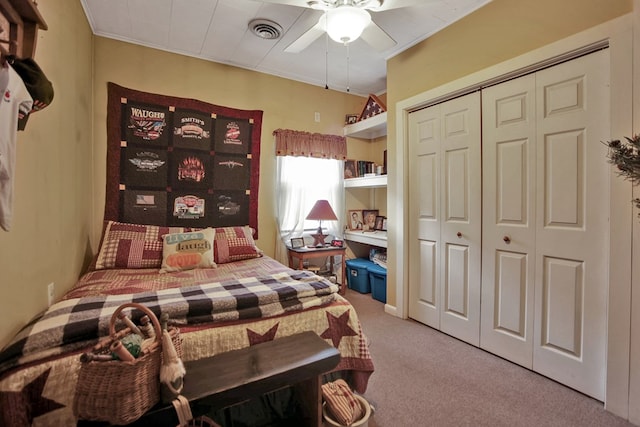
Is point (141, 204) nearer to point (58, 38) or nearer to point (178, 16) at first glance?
point (58, 38)

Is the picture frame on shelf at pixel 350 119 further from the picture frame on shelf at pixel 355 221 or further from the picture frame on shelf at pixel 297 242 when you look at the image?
the picture frame on shelf at pixel 297 242

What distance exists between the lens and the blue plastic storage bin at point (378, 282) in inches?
130

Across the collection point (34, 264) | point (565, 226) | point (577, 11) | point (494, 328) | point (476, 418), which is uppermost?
point (577, 11)

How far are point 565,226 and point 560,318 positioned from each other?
0.57 m

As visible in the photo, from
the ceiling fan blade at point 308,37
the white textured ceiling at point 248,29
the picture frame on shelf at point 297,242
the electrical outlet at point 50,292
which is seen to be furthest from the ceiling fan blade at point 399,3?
the electrical outlet at point 50,292

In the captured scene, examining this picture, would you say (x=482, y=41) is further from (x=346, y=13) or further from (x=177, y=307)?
(x=177, y=307)

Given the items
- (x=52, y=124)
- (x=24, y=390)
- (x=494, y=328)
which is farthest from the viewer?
(x=494, y=328)

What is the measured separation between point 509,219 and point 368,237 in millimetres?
1620

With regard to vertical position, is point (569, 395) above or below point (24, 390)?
below

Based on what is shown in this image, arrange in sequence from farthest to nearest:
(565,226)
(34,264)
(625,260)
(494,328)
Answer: (494,328), (565,226), (625,260), (34,264)

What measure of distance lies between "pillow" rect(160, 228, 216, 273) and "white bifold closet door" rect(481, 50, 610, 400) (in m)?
2.19

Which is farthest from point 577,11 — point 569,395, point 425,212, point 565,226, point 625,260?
point 569,395

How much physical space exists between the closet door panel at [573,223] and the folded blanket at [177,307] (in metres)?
1.42

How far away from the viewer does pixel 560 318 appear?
1841 mm
